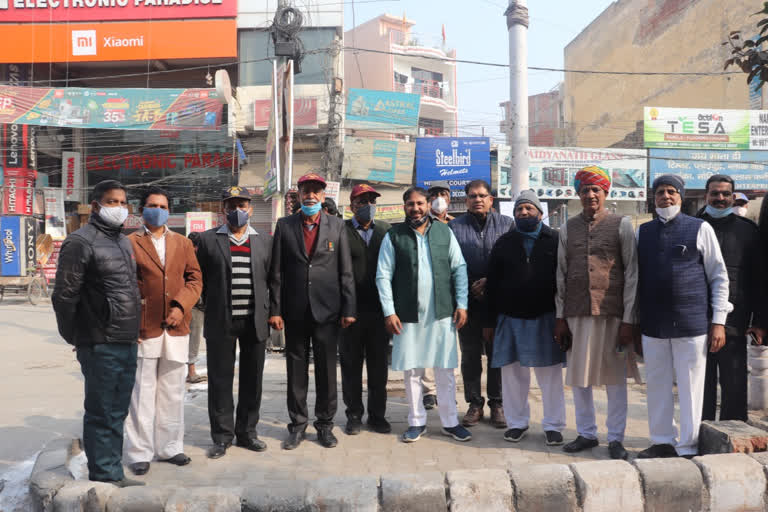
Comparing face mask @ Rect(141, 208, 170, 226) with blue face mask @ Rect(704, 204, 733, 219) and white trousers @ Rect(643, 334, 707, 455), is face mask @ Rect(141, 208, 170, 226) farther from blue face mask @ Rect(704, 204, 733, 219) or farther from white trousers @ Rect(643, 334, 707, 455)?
blue face mask @ Rect(704, 204, 733, 219)

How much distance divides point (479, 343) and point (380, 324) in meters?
0.90

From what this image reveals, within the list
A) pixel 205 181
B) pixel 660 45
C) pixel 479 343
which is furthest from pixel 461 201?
pixel 479 343

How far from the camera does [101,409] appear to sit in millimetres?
3445

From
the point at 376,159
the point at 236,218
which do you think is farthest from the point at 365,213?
the point at 376,159

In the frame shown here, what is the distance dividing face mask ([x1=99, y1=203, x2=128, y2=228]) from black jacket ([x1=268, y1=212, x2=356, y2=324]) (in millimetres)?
1145

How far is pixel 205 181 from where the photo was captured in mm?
21062

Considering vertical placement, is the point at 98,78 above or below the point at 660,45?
below

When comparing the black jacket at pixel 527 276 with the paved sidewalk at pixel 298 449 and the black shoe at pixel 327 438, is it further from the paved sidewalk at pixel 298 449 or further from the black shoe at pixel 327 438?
the black shoe at pixel 327 438

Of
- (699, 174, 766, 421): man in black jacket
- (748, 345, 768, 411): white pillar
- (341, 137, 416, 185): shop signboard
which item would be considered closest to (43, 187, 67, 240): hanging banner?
(341, 137, 416, 185): shop signboard

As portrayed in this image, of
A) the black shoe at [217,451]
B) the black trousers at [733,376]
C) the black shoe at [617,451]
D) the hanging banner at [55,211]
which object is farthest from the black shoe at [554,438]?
the hanging banner at [55,211]

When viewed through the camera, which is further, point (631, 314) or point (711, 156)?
point (711, 156)

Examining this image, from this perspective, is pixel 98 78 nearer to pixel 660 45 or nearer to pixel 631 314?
pixel 631 314

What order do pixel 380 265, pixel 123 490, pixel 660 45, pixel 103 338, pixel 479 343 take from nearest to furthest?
1. pixel 123 490
2. pixel 103 338
3. pixel 380 265
4. pixel 479 343
5. pixel 660 45

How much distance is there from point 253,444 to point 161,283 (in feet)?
4.40
